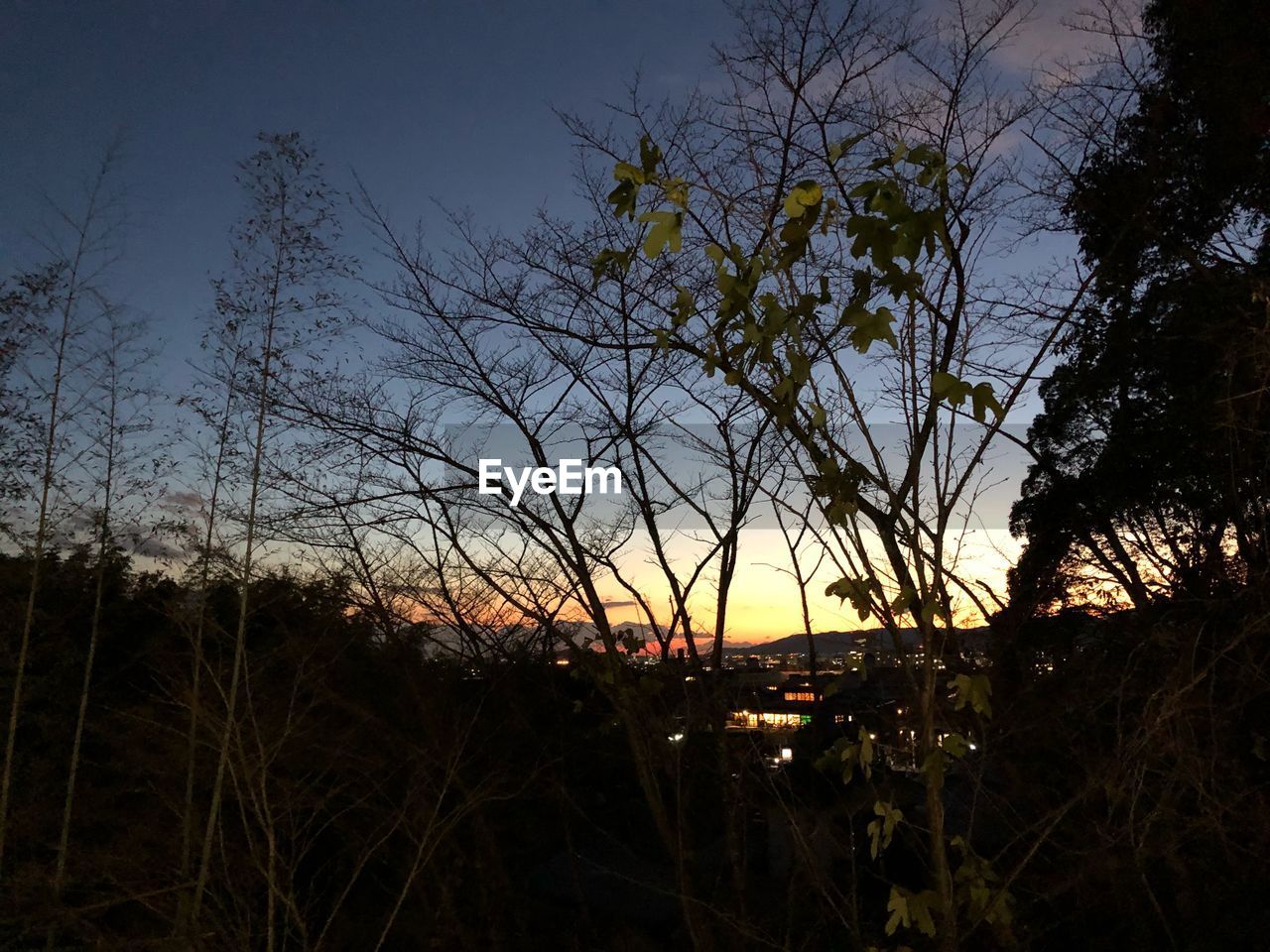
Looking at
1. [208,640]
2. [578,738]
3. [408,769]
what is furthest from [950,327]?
[208,640]

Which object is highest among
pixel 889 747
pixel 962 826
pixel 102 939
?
pixel 889 747

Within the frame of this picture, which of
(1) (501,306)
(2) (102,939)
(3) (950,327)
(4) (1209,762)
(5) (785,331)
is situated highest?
(1) (501,306)

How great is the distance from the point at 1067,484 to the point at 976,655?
3307mm

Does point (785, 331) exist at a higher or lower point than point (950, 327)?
lower

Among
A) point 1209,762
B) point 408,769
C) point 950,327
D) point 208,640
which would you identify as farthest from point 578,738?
point 950,327

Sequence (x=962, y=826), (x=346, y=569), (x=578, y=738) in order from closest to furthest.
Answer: (x=962, y=826) < (x=346, y=569) < (x=578, y=738)

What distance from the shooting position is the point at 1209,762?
360 cm

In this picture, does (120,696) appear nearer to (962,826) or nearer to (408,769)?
(408,769)

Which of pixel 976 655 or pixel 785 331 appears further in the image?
pixel 976 655

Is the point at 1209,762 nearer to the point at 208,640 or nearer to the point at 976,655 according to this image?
the point at 976,655

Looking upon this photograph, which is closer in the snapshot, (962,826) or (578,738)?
(962,826)

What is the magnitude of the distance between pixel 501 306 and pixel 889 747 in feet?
11.2

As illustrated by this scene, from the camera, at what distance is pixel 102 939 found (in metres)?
4.90

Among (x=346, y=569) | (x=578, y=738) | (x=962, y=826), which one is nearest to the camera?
(x=962, y=826)
